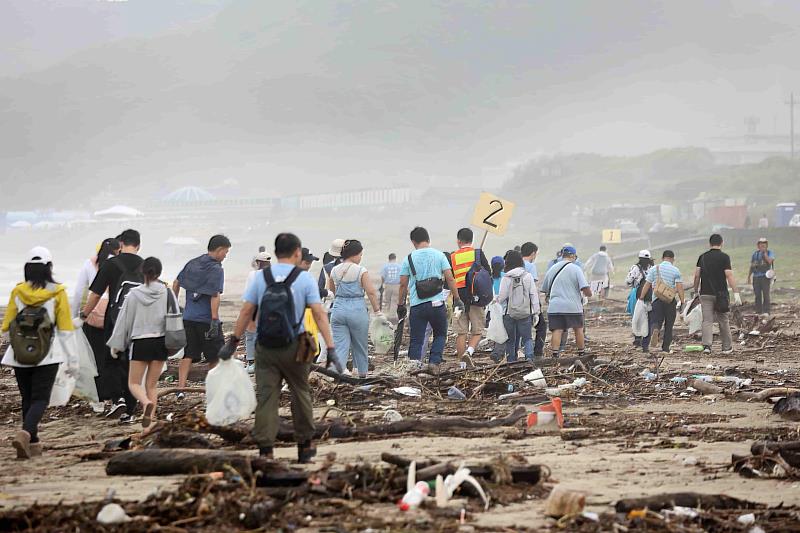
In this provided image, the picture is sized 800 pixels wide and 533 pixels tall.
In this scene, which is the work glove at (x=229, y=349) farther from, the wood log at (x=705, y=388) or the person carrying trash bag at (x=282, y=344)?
the wood log at (x=705, y=388)

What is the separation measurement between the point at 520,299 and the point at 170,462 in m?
7.87

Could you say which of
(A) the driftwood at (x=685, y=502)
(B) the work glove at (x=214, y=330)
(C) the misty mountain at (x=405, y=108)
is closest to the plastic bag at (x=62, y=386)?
(B) the work glove at (x=214, y=330)

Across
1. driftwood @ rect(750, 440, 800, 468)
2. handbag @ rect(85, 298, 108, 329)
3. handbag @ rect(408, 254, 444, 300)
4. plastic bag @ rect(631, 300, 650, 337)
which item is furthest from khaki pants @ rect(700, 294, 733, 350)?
driftwood @ rect(750, 440, 800, 468)

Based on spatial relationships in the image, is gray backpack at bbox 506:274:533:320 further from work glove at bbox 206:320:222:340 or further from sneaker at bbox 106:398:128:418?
sneaker at bbox 106:398:128:418

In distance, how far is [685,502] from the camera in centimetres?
598

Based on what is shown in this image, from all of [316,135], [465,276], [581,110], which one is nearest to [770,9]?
[581,110]

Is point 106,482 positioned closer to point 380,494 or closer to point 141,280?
point 380,494

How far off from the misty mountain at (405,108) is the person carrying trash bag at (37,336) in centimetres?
14349

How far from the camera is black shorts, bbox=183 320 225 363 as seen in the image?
11758 mm

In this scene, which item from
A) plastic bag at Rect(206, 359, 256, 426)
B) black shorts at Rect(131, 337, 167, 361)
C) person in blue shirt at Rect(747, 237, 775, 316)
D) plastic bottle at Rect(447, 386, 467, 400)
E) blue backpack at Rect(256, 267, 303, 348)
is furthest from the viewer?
person in blue shirt at Rect(747, 237, 775, 316)

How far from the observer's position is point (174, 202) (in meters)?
117

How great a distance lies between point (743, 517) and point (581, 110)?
17101 cm

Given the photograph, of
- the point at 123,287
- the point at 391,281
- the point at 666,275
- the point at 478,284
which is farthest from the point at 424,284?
the point at 391,281

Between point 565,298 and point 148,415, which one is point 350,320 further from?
point 565,298
